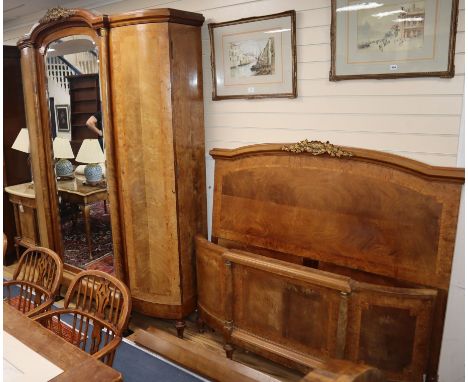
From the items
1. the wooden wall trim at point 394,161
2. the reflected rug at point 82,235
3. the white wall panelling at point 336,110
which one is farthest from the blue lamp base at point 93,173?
the wooden wall trim at point 394,161

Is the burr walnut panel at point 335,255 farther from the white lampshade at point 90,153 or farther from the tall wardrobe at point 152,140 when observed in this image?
the white lampshade at point 90,153

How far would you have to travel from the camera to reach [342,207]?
231 cm

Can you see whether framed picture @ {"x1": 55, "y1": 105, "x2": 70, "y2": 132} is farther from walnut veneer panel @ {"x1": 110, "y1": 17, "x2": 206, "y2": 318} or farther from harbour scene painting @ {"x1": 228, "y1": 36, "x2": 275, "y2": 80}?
harbour scene painting @ {"x1": 228, "y1": 36, "x2": 275, "y2": 80}

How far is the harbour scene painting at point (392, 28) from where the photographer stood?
2.03 metres

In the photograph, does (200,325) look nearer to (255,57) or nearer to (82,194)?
(82,194)

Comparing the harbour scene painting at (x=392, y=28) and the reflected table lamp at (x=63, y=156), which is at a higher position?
the harbour scene painting at (x=392, y=28)

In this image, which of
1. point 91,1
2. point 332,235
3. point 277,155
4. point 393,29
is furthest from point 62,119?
point 393,29

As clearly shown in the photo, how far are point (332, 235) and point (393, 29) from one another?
1.12 meters


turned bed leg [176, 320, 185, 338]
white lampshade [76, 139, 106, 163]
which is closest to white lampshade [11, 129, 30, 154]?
white lampshade [76, 139, 106, 163]

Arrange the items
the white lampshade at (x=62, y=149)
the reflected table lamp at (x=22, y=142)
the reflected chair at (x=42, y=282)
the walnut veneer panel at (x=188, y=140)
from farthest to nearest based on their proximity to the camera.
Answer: the reflected table lamp at (x=22, y=142) < the white lampshade at (x=62, y=149) < the walnut veneer panel at (x=188, y=140) < the reflected chair at (x=42, y=282)

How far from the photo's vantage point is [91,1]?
3.35 meters

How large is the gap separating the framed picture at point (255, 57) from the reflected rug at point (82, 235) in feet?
4.10

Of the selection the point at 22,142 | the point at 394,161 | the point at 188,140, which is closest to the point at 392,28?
the point at 394,161

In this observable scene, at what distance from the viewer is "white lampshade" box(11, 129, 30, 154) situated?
12.6 feet
